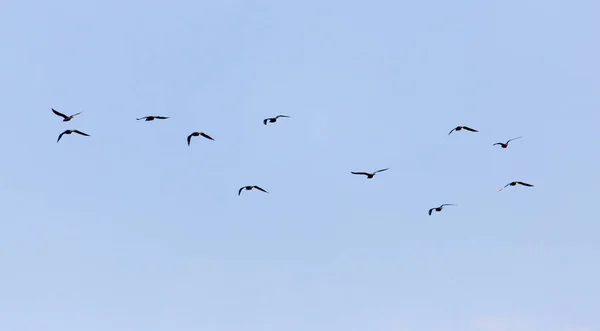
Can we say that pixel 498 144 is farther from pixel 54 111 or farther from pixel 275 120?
pixel 54 111

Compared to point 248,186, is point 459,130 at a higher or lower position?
higher

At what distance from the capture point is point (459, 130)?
128125mm

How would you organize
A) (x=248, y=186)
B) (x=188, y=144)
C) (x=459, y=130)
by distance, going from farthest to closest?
(x=459, y=130), (x=248, y=186), (x=188, y=144)

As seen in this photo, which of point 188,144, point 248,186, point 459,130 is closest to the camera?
point 188,144

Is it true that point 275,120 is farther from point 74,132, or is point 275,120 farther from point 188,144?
point 74,132

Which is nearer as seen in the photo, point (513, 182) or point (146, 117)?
point (146, 117)

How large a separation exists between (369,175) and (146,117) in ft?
112

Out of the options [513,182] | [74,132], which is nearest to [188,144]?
[74,132]

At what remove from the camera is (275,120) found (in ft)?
403

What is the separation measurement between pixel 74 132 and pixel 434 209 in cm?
5445

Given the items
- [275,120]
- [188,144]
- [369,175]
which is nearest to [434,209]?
[369,175]

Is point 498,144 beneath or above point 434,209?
above

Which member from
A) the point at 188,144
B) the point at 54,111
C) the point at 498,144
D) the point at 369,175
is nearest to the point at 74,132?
the point at 54,111

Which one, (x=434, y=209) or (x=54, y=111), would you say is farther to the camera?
(x=434, y=209)
